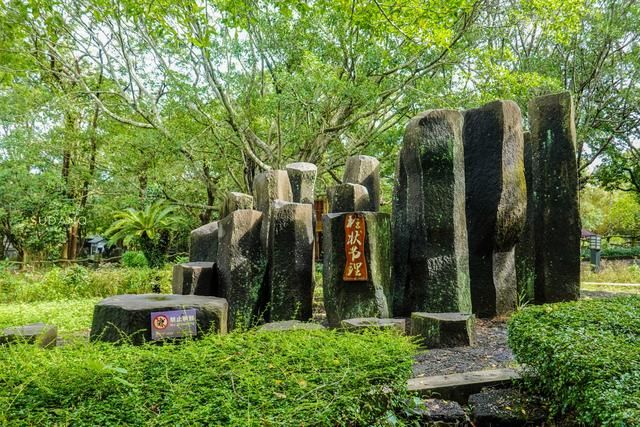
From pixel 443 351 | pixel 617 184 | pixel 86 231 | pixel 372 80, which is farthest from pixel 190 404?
pixel 617 184

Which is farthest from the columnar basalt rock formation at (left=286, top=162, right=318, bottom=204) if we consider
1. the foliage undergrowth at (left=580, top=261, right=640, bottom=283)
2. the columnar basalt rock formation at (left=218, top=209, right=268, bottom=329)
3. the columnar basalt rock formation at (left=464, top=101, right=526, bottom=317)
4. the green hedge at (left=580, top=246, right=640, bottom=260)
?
the green hedge at (left=580, top=246, right=640, bottom=260)

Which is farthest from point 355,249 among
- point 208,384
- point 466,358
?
point 208,384

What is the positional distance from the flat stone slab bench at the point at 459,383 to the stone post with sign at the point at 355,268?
194 cm

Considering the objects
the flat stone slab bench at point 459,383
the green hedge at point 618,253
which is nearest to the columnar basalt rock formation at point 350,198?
the flat stone slab bench at point 459,383

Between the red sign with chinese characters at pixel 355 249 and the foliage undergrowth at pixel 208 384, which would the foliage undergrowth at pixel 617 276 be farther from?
the foliage undergrowth at pixel 208 384

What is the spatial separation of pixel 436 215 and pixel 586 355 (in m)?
3.25

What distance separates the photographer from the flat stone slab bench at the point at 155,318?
4.01 metres

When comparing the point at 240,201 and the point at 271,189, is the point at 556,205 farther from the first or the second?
the point at 240,201

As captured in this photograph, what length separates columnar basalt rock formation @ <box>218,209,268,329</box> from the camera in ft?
20.4

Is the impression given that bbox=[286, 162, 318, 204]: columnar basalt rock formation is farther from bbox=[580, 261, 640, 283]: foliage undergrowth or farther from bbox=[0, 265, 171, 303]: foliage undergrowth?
bbox=[580, 261, 640, 283]: foliage undergrowth

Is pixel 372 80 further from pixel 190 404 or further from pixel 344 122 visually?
pixel 190 404

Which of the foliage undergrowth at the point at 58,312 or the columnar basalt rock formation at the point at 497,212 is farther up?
the columnar basalt rock formation at the point at 497,212

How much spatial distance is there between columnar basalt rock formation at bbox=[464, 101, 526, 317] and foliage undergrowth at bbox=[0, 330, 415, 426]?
394 cm

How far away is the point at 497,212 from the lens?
20.6ft
